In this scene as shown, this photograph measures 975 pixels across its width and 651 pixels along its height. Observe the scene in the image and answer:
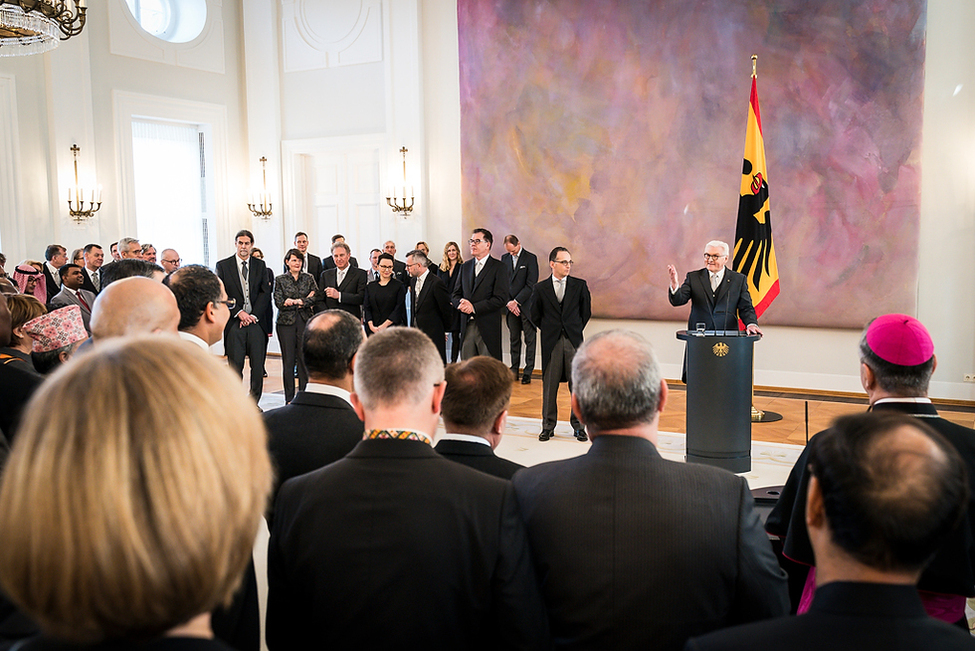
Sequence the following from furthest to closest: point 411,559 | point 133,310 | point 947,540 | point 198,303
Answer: point 198,303 → point 133,310 → point 947,540 → point 411,559

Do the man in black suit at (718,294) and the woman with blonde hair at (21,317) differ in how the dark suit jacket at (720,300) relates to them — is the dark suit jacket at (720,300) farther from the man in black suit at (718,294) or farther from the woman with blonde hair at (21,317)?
the woman with blonde hair at (21,317)

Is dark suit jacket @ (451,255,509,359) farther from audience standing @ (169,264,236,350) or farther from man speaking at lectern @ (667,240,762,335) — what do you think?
audience standing @ (169,264,236,350)

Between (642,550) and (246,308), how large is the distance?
23.2 feet

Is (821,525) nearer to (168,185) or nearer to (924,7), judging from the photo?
(924,7)

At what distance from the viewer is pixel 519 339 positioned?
32.1 feet

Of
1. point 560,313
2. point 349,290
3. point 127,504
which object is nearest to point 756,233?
point 560,313

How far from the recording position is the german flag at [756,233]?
7.15 meters

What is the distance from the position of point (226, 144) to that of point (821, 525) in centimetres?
1213

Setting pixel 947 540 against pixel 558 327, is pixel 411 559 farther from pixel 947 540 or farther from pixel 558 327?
pixel 558 327

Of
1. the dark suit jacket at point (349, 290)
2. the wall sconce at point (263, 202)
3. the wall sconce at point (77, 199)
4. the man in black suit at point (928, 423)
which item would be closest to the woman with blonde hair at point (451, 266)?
the dark suit jacket at point (349, 290)

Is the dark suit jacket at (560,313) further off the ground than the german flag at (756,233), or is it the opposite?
the german flag at (756,233)

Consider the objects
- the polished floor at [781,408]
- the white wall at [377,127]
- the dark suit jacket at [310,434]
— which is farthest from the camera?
the white wall at [377,127]

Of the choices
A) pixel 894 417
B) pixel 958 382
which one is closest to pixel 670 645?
pixel 894 417

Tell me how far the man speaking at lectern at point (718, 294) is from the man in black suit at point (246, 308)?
4056mm
